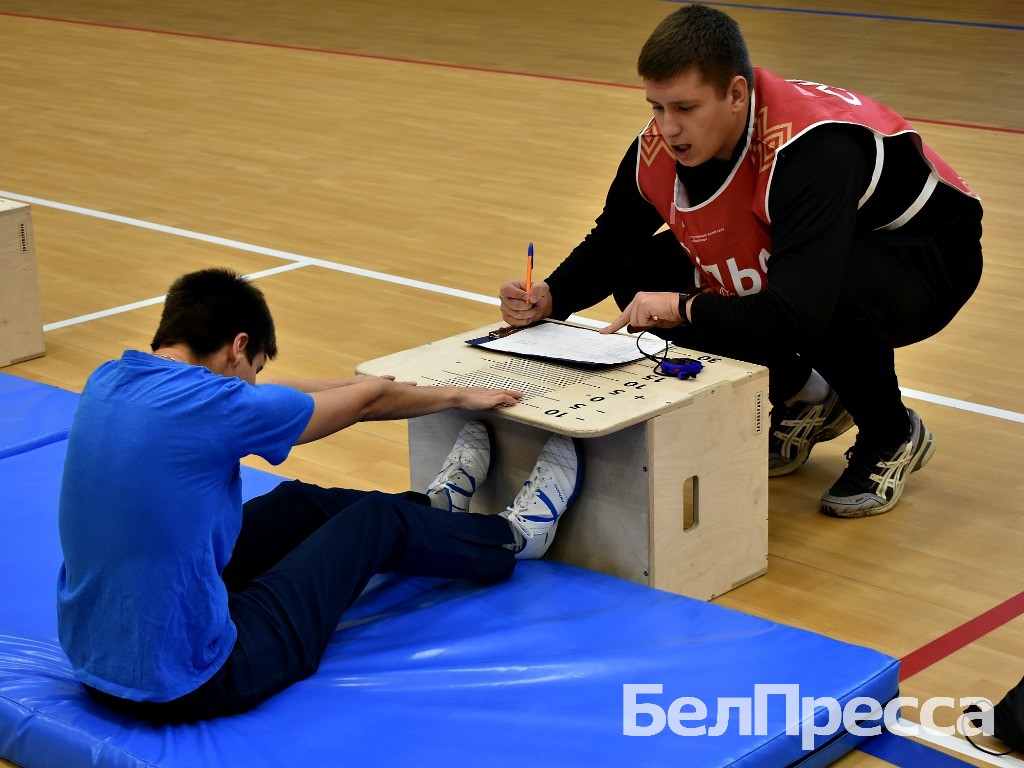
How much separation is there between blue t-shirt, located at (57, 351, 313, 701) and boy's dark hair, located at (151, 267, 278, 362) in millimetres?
80

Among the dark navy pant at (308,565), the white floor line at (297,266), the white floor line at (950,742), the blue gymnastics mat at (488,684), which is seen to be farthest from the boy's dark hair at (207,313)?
the white floor line at (297,266)

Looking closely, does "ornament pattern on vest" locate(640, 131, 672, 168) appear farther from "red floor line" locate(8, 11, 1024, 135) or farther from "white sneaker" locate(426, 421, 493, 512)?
"red floor line" locate(8, 11, 1024, 135)

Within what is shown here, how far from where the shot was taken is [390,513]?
247cm

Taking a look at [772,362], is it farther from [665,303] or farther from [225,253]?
[225,253]

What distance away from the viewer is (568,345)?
3.02 metres

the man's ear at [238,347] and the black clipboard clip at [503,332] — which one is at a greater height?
the man's ear at [238,347]

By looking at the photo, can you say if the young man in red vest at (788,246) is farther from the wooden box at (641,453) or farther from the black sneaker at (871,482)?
the wooden box at (641,453)

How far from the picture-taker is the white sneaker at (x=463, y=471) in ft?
9.16

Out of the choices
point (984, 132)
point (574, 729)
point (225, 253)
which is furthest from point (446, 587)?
point (984, 132)

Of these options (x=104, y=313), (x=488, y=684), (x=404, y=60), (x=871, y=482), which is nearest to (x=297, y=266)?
(x=104, y=313)

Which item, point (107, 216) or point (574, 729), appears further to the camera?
point (107, 216)

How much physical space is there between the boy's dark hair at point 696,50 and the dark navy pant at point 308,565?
36.6 inches

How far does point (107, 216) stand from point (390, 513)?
12.9 ft

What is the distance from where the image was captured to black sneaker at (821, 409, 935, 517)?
10.3 feet
